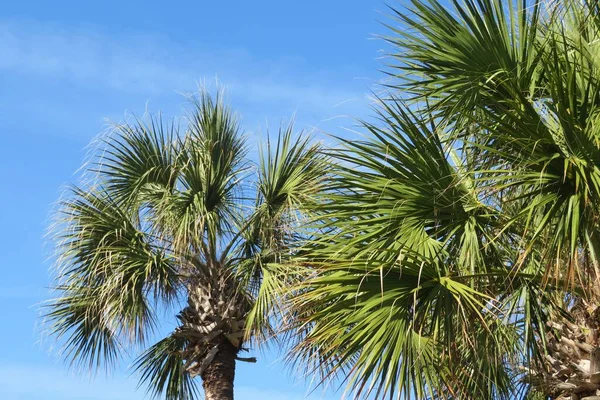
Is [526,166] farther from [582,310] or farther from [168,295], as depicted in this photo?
[168,295]

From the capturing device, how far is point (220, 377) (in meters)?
11.6

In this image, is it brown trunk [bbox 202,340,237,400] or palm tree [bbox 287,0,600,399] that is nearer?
palm tree [bbox 287,0,600,399]

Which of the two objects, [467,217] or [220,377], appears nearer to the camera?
[467,217]

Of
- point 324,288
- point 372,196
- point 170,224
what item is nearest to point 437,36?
point 372,196

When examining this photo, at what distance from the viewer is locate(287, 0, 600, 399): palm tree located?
6.57 meters

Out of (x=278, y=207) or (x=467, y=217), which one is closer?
(x=467, y=217)

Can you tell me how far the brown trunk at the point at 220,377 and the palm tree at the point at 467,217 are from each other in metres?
3.72

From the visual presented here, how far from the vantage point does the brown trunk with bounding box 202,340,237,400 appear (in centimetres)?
1161

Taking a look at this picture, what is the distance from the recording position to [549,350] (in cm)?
855

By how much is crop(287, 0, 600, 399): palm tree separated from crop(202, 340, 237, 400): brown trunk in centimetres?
372

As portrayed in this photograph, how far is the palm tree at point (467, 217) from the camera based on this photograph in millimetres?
6566

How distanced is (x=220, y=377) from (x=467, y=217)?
191 inches

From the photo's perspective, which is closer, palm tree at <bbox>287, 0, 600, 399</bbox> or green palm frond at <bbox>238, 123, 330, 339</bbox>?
palm tree at <bbox>287, 0, 600, 399</bbox>

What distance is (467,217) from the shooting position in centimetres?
783
